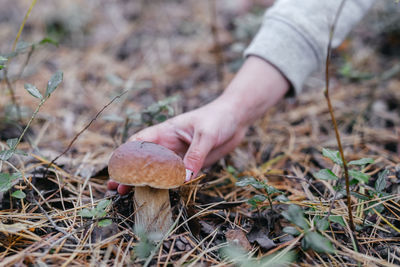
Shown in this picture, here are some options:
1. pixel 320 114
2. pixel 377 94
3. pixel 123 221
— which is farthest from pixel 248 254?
pixel 377 94

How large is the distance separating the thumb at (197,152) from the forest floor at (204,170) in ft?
0.25

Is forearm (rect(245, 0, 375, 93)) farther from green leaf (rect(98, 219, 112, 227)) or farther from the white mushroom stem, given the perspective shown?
green leaf (rect(98, 219, 112, 227))

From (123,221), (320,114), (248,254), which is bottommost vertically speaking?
(320,114)

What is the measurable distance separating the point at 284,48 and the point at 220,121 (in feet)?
2.85

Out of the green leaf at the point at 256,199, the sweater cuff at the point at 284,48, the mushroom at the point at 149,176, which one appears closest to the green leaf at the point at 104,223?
the mushroom at the point at 149,176

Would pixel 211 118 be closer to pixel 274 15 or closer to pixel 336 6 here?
pixel 274 15

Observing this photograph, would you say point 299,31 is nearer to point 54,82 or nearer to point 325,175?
point 325,175

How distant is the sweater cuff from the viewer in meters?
2.38

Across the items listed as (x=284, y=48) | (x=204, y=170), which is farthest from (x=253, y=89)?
(x=204, y=170)

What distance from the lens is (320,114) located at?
3330 millimetres

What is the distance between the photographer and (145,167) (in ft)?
4.83

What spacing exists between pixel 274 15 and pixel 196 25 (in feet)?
10.6

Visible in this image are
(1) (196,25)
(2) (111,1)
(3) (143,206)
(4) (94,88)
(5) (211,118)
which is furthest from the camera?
(2) (111,1)

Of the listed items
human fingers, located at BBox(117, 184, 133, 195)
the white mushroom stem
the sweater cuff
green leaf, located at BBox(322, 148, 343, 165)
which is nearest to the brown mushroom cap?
the white mushroom stem
